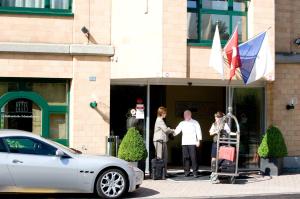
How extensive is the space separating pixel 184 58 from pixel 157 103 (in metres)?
2.33

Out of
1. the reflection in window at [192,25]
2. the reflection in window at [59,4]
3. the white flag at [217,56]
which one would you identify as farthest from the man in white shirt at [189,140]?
the reflection in window at [59,4]

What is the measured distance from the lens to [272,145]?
15.0 metres

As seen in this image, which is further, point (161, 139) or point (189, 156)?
point (189, 156)

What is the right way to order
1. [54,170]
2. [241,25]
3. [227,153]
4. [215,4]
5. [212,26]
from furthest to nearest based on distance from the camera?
[241,25], [215,4], [212,26], [227,153], [54,170]

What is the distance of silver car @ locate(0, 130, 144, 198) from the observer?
34.5ft

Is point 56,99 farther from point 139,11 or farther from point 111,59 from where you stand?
point 139,11

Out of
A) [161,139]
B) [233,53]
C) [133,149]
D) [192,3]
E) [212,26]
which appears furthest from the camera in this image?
[212,26]

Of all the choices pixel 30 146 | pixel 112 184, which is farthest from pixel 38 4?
pixel 112 184

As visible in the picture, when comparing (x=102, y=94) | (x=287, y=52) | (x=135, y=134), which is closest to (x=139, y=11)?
(x=102, y=94)

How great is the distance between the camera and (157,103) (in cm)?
1642

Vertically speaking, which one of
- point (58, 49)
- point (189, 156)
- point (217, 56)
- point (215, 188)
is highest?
point (58, 49)

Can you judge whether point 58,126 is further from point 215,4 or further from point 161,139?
point 215,4

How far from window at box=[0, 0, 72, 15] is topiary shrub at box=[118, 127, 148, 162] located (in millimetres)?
3785

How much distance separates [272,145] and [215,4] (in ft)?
13.7
